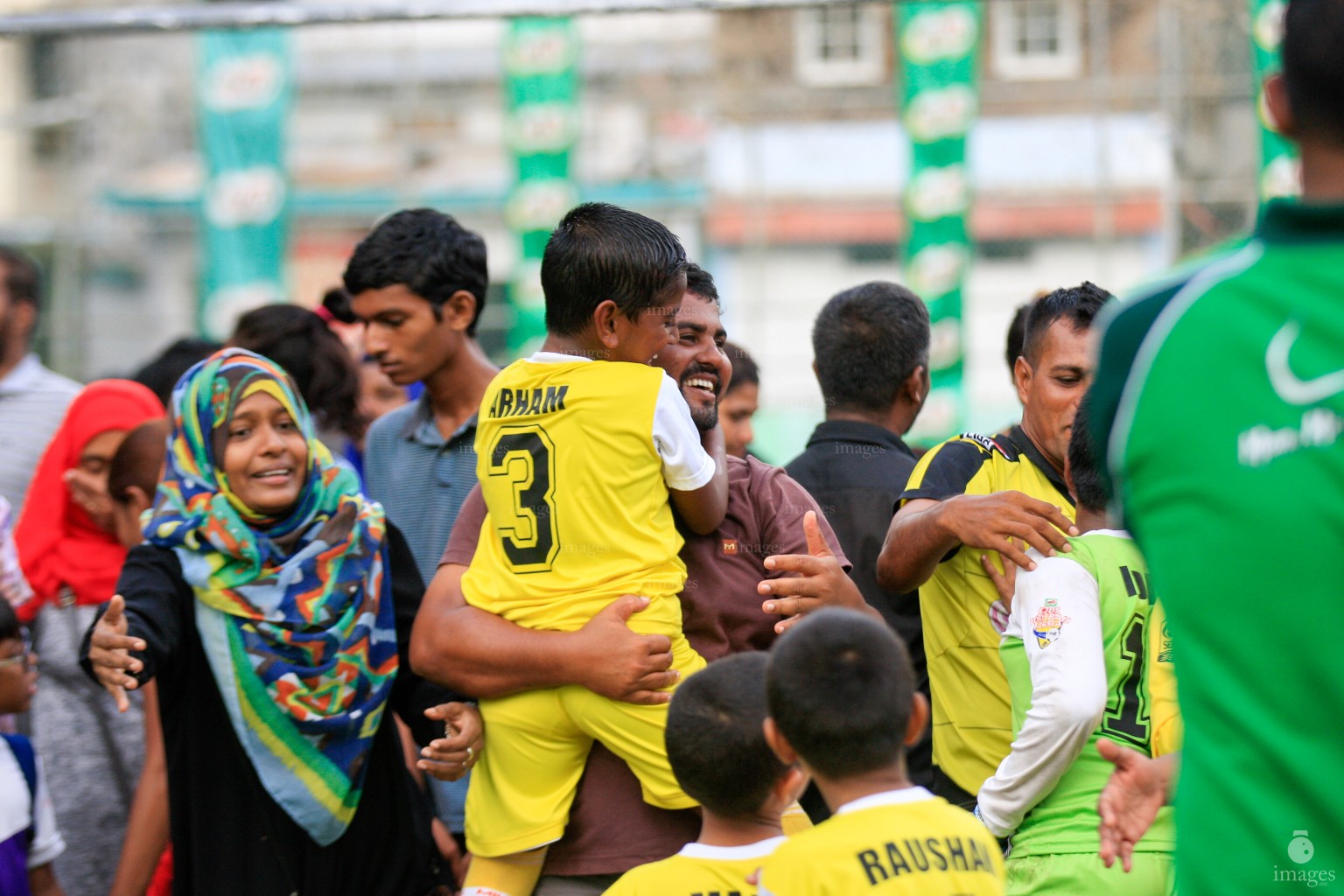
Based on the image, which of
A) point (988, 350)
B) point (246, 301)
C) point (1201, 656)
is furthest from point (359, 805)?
point (988, 350)

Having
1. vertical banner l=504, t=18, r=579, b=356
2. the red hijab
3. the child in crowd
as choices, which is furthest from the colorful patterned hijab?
vertical banner l=504, t=18, r=579, b=356

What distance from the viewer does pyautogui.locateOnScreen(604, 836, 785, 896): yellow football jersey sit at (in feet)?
7.64

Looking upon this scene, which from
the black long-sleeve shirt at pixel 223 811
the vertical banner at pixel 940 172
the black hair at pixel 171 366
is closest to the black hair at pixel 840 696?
the black long-sleeve shirt at pixel 223 811

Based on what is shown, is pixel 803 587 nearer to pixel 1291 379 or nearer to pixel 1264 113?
pixel 1291 379

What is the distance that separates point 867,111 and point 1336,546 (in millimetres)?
17850

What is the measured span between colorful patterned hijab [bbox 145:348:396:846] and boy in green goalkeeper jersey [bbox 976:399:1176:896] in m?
1.45

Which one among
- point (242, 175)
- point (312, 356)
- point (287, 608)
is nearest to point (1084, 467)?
point (287, 608)

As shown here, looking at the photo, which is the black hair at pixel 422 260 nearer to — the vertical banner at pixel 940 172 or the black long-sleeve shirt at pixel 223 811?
the black long-sleeve shirt at pixel 223 811

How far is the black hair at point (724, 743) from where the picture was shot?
2.34 metres

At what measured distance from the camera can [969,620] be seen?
3064 millimetres

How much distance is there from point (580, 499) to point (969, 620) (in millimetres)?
957

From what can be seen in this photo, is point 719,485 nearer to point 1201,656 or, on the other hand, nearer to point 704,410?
point 704,410

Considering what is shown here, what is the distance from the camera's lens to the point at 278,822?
10.5 ft

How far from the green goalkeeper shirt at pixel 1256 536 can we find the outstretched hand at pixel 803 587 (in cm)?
108
